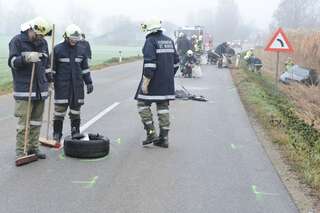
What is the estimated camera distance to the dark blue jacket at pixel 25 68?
7141 millimetres

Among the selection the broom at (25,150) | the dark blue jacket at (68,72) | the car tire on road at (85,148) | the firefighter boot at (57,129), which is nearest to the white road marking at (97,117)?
the firefighter boot at (57,129)

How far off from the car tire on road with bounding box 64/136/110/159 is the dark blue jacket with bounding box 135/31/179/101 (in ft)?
3.95

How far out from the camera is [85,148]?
25.2 feet

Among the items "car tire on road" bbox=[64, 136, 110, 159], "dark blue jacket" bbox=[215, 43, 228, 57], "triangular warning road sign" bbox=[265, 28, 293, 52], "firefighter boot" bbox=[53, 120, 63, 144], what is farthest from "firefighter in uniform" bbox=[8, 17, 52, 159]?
"dark blue jacket" bbox=[215, 43, 228, 57]

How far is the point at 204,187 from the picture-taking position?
21.2 feet

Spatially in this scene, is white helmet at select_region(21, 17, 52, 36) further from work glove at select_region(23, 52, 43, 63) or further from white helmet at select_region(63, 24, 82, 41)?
white helmet at select_region(63, 24, 82, 41)

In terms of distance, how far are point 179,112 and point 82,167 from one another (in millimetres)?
6099

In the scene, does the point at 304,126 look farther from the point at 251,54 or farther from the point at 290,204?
the point at 251,54

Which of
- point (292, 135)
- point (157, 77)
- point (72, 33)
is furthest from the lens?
point (292, 135)

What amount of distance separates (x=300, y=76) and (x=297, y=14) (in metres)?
104

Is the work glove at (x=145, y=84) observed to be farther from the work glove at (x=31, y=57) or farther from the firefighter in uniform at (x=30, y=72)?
the work glove at (x=31, y=57)

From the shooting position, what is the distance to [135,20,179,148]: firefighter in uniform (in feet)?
27.4

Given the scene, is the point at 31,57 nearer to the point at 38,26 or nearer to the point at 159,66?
the point at 38,26

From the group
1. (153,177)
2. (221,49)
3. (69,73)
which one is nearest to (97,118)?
(69,73)
